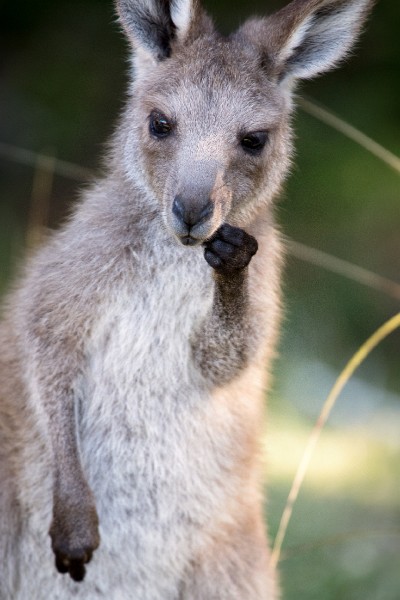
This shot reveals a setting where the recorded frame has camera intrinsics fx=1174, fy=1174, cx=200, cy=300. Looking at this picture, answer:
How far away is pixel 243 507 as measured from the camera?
429cm

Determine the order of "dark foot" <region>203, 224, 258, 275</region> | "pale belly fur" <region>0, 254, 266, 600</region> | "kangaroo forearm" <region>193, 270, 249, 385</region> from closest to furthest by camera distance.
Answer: "dark foot" <region>203, 224, 258, 275</region> → "kangaroo forearm" <region>193, 270, 249, 385</region> → "pale belly fur" <region>0, 254, 266, 600</region>

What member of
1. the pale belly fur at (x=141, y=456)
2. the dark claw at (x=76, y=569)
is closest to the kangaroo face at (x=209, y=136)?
the pale belly fur at (x=141, y=456)

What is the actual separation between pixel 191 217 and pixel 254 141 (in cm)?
51

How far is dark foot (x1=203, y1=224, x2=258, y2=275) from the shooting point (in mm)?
3576

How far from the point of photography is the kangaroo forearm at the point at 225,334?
148 inches

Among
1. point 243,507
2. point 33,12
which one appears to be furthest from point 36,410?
point 33,12

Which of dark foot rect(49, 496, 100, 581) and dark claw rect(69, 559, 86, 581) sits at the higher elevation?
dark foot rect(49, 496, 100, 581)

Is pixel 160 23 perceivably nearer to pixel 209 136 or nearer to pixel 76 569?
pixel 209 136

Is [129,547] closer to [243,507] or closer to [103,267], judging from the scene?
[243,507]

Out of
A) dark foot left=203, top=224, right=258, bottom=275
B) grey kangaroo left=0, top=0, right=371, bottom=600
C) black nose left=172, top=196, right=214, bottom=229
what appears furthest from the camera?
grey kangaroo left=0, top=0, right=371, bottom=600

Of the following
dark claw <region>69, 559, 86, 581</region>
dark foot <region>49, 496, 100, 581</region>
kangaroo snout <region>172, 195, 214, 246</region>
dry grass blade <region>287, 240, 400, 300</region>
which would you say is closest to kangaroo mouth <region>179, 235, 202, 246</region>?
kangaroo snout <region>172, 195, 214, 246</region>

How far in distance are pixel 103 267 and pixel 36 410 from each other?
545 millimetres

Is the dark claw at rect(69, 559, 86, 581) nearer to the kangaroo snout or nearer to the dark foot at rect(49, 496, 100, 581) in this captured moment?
the dark foot at rect(49, 496, 100, 581)

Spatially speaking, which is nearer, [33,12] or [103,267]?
[103,267]
